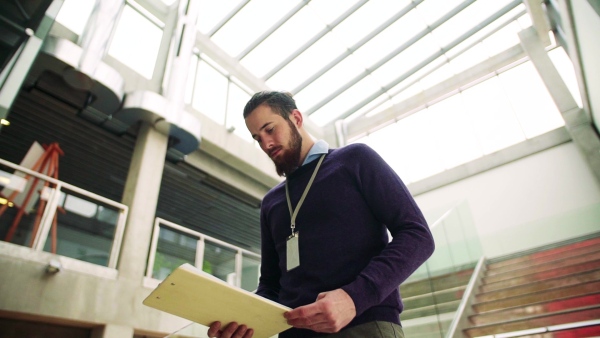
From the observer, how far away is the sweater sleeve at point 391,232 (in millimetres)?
1103

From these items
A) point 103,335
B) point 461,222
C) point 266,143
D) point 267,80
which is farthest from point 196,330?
point 267,80

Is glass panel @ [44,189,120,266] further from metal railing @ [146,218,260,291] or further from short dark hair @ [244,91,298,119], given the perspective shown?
short dark hair @ [244,91,298,119]

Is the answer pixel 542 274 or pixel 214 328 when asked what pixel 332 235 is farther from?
pixel 542 274

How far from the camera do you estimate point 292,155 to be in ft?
5.28

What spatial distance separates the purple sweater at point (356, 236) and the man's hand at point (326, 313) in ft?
0.13

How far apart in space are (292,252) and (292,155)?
43 centimetres

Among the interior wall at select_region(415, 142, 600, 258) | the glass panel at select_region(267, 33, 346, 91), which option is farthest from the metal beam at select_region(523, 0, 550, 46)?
the glass panel at select_region(267, 33, 346, 91)

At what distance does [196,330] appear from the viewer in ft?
7.62

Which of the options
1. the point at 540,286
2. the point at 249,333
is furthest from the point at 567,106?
the point at 249,333

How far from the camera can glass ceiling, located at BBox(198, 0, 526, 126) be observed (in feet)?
36.7

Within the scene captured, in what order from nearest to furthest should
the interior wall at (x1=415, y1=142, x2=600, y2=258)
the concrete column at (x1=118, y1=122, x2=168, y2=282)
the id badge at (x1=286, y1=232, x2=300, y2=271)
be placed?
the id badge at (x1=286, y1=232, x2=300, y2=271) → the concrete column at (x1=118, y1=122, x2=168, y2=282) → the interior wall at (x1=415, y1=142, x2=600, y2=258)

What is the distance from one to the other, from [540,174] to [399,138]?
15.7ft

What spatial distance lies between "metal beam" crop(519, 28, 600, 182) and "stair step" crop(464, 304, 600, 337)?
7.16 metres

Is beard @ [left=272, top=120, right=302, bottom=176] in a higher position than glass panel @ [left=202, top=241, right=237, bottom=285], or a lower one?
lower
